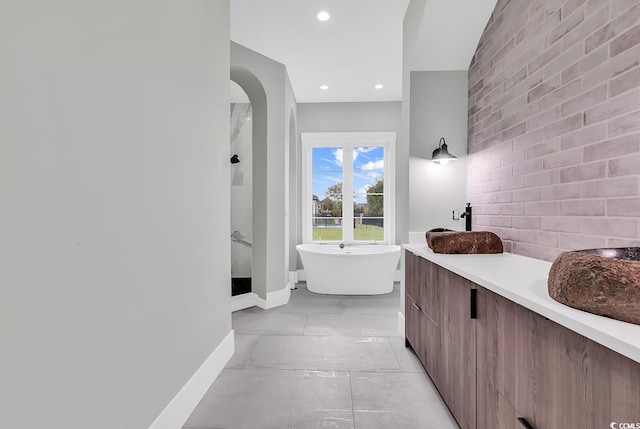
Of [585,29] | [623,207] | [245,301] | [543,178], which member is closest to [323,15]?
[585,29]

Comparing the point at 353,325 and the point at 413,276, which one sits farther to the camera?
the point at 353,325

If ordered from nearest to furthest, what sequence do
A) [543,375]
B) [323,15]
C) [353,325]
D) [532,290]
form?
[543,375], [532,290], [323,15], [353,325]

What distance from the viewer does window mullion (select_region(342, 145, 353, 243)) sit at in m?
4.69

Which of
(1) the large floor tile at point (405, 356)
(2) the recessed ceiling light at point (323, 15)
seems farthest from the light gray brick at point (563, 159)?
(2) the recessed ceiling light at point (323, 15)

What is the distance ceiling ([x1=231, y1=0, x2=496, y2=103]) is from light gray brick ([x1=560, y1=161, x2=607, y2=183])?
50.5 inches

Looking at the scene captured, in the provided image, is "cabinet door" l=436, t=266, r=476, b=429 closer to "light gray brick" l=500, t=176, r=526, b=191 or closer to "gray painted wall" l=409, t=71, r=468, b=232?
"light gray brick" l=500, t=176, r=526, b=191

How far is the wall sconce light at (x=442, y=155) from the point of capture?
7.34 feet

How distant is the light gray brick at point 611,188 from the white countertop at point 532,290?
0.36 meters

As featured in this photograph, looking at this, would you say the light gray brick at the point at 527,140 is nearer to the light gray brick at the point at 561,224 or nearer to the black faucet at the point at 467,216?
the light gray brick at the point at 561,224

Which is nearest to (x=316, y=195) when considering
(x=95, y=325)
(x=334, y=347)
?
(x=334, y=347)

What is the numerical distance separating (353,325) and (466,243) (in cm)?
149

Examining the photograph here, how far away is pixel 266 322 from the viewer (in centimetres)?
291

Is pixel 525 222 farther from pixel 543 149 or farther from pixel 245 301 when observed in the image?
pixel 245 301

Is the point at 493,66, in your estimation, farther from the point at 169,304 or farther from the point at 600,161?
the point at 169,304
